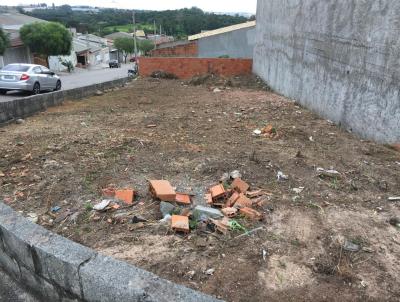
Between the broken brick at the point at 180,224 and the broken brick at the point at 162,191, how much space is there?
0.48 meters

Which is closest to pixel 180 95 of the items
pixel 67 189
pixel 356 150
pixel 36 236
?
pixel 356 150

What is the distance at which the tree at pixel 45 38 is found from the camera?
3378 centimetres

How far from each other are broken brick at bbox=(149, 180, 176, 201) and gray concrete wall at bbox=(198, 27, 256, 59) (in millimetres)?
21224

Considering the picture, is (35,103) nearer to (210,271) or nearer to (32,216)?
(32,216)

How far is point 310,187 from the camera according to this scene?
4.27m

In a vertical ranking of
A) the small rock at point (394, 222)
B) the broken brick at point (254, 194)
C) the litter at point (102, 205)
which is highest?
the litter at point (102, 205)

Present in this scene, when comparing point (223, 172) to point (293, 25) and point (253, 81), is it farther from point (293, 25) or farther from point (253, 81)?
point (253, 81)

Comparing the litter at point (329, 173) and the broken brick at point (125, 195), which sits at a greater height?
the broken brick at point (125, 195)

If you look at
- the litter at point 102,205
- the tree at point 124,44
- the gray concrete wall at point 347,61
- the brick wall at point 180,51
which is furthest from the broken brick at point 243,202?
the tree at point 124,44

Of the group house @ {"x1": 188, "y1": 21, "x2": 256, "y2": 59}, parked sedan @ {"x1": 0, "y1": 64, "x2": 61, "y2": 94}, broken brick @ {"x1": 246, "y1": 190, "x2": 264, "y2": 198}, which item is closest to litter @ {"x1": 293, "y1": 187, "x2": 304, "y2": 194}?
broken brick @ {"x1": 246, "y1": 190, "x2": 264, "y2": 198}

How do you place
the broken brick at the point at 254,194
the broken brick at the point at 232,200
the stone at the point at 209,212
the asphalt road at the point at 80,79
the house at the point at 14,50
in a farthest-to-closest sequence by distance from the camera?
the house at the point at 14,50 < the asphalt road at the point at 80,79 < the broken brick at the point at 254,194 < the broken brick at the point at 232,200 < the stone at the point at 209,212

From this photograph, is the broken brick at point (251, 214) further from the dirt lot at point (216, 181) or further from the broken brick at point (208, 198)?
the broken brick at point (208, 198)

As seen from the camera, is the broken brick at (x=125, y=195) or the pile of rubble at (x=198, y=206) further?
the broken brick at (x=125, y=195)

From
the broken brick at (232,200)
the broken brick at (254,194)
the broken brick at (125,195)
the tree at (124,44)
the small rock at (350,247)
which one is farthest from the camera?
the tree at (124,44)
